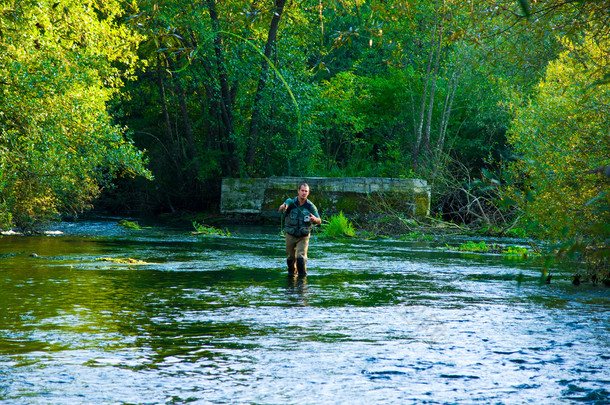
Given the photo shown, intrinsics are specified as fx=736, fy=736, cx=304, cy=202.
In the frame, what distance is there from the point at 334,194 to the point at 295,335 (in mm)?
22617

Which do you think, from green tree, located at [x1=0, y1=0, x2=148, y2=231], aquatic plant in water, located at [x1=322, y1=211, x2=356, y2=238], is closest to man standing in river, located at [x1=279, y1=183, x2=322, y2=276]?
green tree, located at [x1=0, y1=0, x2=148, y2=231]

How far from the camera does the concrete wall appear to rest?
94.1ft

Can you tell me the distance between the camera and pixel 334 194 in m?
30.9

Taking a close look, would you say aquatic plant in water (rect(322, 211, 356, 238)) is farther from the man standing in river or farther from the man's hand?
the man's hand

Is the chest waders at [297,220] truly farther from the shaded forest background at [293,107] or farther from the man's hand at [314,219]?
the shaded forest background at [293,107]

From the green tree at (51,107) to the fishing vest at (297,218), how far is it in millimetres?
4763

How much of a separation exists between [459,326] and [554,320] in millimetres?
1451

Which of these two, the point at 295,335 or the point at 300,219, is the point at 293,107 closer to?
the point at 300,219

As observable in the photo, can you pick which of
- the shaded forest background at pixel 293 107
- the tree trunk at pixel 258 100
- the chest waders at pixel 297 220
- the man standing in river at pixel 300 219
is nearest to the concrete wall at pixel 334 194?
the shaded forest background at pixel 293 107

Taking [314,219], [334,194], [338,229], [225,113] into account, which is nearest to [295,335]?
[314,219]

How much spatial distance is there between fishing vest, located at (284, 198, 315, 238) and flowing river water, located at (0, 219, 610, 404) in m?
0.95

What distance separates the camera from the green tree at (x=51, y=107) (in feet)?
54.7

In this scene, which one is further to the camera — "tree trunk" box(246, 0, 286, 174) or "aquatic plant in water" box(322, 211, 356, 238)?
"tree trunk" box(246, 0, 286, 174)

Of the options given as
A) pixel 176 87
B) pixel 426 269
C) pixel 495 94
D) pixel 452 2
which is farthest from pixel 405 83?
pixel 452 2
